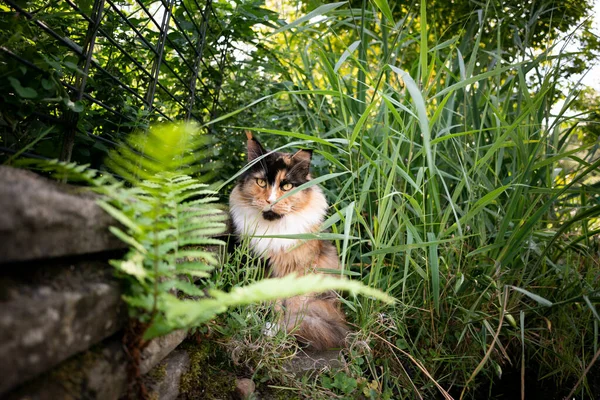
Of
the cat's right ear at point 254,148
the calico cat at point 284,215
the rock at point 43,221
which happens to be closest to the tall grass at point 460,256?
the calico cat at point 284,215

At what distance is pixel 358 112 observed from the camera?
2020mm

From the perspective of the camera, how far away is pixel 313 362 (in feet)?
4.78

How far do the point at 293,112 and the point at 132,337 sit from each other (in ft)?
6.68

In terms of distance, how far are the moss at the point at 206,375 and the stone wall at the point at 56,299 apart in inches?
15.0

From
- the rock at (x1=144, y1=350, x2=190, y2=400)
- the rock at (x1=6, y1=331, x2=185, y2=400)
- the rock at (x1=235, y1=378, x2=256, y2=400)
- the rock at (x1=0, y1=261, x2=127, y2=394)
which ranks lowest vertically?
the rock at (x1=235, y1=378, x2=256, y2=400)

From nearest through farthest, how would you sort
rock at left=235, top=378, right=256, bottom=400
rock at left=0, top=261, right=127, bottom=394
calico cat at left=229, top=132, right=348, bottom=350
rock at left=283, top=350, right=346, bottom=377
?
rock at left=0, top=261, right=127, bottom=394, rock at left=235, top=378, right=256, bottom=400, rock at left=283, top=350, right=346, bottom=377, calico cat at left=229, top=132, right=348, bottom=350

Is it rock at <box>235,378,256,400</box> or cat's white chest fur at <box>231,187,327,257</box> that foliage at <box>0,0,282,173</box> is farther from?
rock at <box>235,378,256,400</box>

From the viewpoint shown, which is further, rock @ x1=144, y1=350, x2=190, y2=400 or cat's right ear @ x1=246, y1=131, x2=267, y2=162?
cat's right ear @ x1=246, y1=131, x2=267, y2=162

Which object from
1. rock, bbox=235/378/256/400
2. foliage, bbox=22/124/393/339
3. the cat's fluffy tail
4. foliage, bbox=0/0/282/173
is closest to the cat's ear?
foliage, bbox=0/0/282/173

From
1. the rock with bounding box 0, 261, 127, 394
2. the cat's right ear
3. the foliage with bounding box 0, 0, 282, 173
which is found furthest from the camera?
the cat's right ear

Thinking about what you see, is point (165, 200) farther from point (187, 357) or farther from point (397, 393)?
point (397, 393)

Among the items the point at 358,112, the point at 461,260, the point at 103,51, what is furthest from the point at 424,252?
the point at 103,51

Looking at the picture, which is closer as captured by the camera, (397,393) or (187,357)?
(187,357)

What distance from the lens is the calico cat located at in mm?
1782
